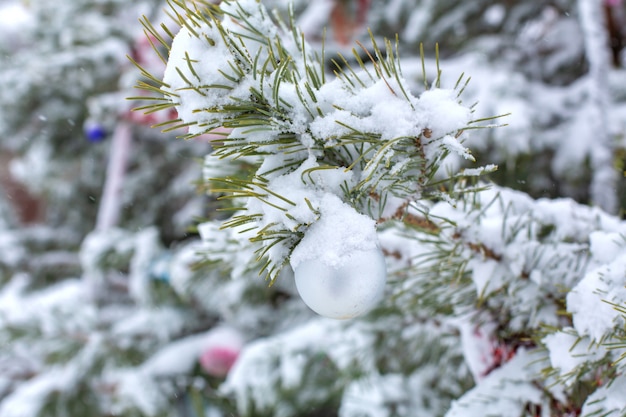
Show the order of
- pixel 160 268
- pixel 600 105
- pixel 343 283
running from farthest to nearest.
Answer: pixel 160 268 → pixel 600 105 → pixel 343 283

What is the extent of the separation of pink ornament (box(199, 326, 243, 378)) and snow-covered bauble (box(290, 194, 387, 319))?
1.24 m

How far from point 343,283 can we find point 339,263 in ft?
0.04

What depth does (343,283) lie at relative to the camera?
11.2 inches

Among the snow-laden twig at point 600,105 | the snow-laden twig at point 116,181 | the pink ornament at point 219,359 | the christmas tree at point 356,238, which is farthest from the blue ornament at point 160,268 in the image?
the snow-laden twig at point 600,105

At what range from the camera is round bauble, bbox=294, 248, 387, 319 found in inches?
11.3

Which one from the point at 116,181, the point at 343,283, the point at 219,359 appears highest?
the point at 116,181

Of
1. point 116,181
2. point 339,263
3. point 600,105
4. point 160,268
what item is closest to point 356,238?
point 339,263

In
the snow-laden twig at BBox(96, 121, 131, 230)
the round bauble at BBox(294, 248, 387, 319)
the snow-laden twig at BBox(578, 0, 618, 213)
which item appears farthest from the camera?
the snow-laden twig at BBox(96, 121, 131, 230)

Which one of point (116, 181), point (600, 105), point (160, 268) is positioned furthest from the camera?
point (116, 181)

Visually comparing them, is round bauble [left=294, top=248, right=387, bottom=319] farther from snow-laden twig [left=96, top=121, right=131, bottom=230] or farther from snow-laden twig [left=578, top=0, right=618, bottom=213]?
snow-laden twig [left=96, top=121, right=131, bottom=230]

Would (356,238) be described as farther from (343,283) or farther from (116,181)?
(116,181)

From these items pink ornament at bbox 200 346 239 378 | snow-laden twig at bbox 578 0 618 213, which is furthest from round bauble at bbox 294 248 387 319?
pink ornament at bbox 200 346 239 378

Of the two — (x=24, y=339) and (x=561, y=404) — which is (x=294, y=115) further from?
(x=24, y=339)

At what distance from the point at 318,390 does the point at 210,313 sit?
2.52 feet
